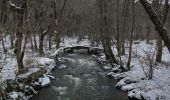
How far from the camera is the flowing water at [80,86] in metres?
15.1

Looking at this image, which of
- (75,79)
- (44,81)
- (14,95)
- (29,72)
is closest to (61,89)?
(44,81)

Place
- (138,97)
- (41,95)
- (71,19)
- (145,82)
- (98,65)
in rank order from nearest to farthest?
1. (138,97)
2. (41,95)
3. (145,82)
4. (98,65)
5. (71,19)

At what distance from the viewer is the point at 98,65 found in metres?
26.1

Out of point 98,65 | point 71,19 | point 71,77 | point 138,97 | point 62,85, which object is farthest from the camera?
point 71,19

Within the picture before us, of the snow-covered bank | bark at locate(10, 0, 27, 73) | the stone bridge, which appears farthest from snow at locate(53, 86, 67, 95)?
the stone bridge

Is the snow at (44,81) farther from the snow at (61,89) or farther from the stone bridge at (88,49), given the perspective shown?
the stone bridge at (88,49)

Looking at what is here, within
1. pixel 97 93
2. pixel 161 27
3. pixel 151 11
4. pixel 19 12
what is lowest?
pixel 97 93

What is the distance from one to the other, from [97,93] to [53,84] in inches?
140

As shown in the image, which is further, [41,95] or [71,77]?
[71,77]

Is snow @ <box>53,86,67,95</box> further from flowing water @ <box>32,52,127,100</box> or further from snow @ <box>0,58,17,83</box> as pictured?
snow @ <box>0,58,17,83</box>

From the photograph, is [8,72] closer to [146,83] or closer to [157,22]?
[146,83]

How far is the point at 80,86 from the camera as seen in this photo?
1759 cm

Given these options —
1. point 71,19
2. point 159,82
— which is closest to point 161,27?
point 159,82

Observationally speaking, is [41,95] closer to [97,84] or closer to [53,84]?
[53,84]
